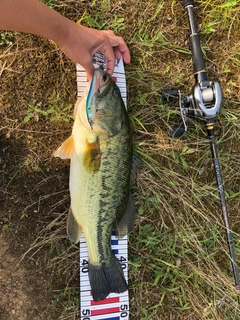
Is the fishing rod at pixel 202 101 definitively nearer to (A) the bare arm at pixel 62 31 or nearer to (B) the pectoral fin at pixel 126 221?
(A) the bare arm at pixel 62 31

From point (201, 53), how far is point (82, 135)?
54.2 inches

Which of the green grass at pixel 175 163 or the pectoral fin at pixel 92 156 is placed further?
the green grass at pixel 175 163

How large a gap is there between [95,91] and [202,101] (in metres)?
1.01

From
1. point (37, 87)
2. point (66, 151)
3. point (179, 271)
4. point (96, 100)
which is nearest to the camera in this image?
point (96, 100)

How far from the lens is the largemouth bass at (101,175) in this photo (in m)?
2.16

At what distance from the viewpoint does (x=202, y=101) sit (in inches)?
104

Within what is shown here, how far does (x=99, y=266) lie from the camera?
97.8 inches

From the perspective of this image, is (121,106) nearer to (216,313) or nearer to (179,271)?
(179,271)

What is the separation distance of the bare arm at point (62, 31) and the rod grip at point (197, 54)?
59cm

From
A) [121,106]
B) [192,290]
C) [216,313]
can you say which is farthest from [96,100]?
[216,313]

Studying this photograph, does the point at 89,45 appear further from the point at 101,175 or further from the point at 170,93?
the point at 101,175

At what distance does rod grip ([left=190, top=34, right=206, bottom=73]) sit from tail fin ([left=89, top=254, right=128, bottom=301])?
1.80 meters

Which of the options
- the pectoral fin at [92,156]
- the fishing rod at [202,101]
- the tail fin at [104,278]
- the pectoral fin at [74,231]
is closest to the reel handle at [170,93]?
the fishing rod at [202,101]

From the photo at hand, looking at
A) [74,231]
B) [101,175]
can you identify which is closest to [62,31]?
[101,175]
